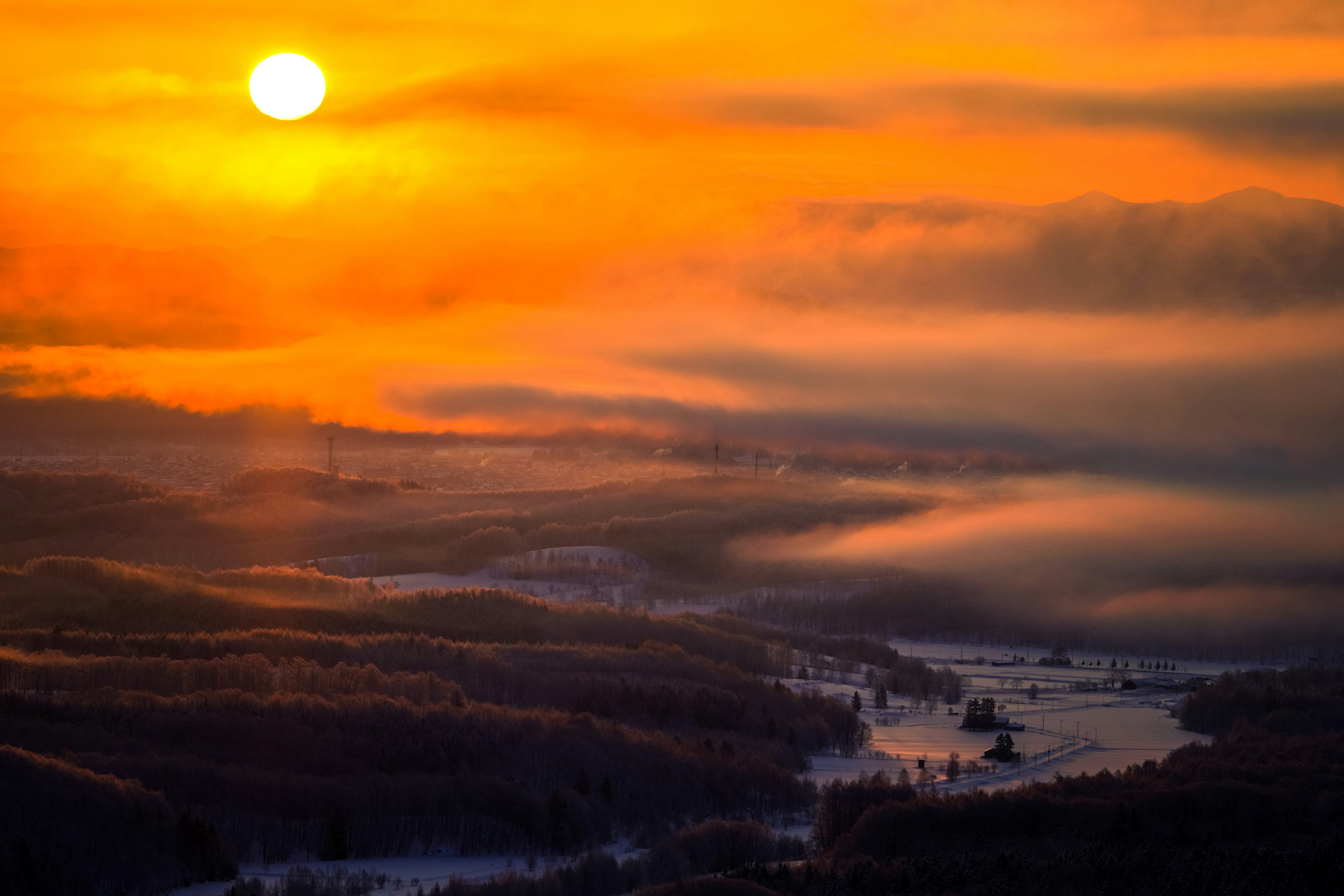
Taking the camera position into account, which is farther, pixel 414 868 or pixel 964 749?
pixel 964 749

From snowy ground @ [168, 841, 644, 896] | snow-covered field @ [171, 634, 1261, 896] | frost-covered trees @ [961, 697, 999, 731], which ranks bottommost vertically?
snowy ground @ [168, 841, 644, 896]

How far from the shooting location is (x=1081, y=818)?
4240 inches

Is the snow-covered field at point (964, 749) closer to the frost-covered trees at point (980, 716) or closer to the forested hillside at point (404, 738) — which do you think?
the frost-covered trees at point (980, 716)

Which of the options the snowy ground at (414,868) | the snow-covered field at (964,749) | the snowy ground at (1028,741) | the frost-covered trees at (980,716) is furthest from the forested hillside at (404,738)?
the frost-covered trees at (980,716)

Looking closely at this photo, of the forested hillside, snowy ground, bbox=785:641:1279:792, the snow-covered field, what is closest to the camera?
the snow-covered field

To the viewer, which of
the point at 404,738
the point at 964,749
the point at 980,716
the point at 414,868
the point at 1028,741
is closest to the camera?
the point at 414,868

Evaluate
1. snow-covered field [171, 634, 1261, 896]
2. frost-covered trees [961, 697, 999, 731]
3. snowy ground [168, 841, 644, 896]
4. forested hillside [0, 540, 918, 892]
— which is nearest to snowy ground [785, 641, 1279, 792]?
snow-covered field [171, 634, 1261, 896]

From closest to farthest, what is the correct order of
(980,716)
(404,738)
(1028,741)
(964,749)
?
(404,738)
(964,749)
(1028,741)
(980,716)

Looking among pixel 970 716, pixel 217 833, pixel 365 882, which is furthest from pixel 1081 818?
pixel 970 716

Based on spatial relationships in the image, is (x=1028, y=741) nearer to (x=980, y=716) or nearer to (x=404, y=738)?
(x=980, y=716)

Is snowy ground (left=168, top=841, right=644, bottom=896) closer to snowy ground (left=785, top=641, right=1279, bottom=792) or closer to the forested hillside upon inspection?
the forested hillside

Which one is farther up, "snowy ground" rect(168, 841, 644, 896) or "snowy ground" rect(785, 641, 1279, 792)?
"snowy ground" rect(785, 641, 1279, 792)

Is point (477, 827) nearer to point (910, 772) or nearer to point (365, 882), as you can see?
point (365, 882)

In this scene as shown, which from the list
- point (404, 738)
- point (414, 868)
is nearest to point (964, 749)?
point (404, 738)
